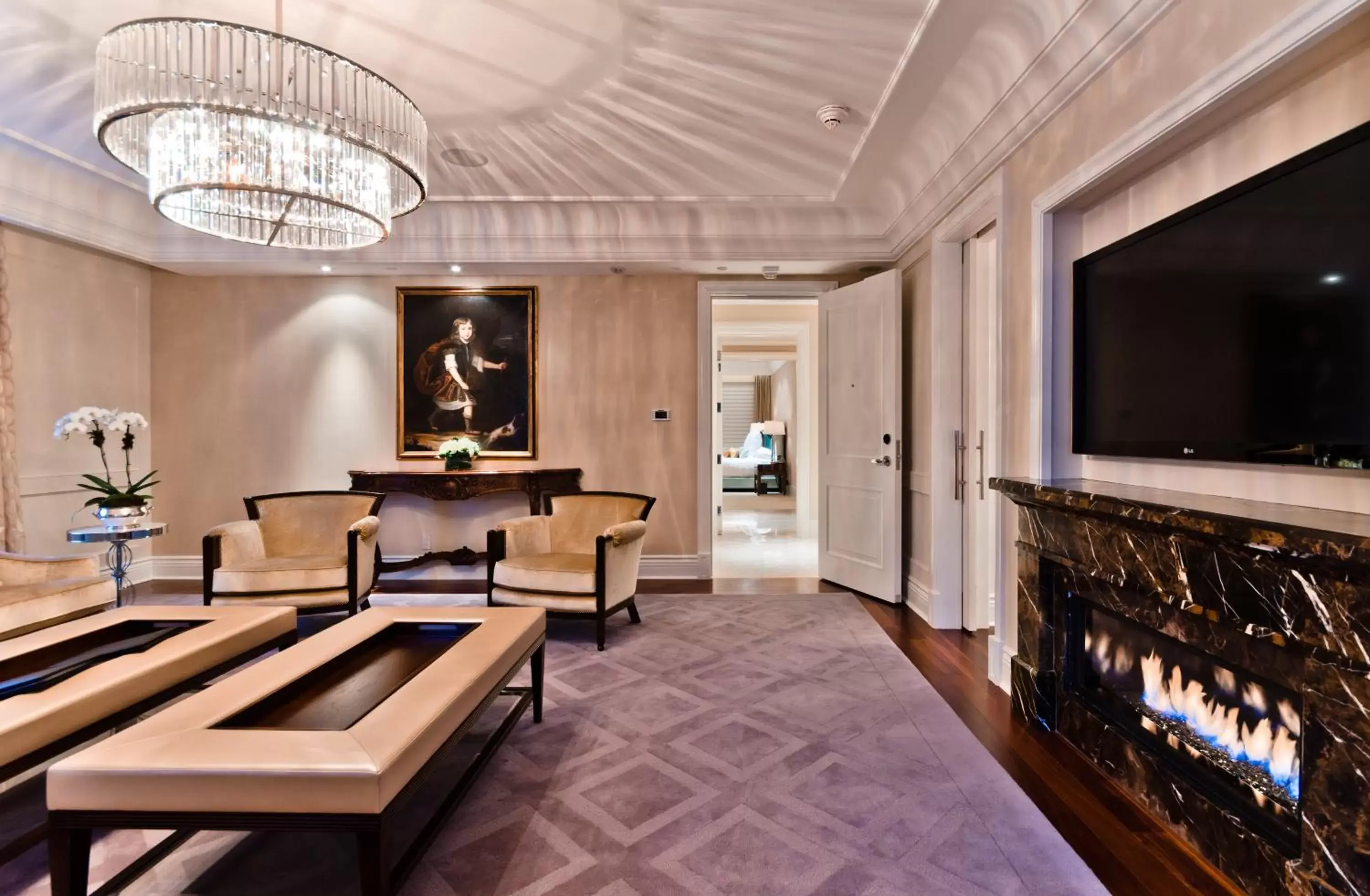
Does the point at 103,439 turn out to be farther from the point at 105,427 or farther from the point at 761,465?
the point at 761,465

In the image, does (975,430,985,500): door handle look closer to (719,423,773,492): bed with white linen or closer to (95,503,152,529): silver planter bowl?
(95,503,152,529): silver planter bowl

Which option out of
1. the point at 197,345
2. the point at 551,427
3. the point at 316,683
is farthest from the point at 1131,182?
the point at 197,345

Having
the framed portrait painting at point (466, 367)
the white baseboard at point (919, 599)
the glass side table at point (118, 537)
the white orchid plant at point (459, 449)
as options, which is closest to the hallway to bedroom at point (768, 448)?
the white baseboard at point (919, 599)

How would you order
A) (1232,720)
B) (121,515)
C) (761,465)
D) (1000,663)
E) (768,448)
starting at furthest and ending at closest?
1. (768,448)
2. (761,465)
3. (121,515)
4. (1000,663)
5. (1232,720)

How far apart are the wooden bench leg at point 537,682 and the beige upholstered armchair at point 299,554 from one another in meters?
1.66

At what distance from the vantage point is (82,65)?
2.98 m

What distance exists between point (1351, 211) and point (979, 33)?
5.46 ft

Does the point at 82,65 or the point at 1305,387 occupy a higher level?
the point at 82,65

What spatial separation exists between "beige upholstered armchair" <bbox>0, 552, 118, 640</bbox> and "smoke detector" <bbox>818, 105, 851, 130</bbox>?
4.08 m

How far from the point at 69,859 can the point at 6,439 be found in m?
3.95

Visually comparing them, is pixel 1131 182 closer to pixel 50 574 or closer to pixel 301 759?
pixel 301 759

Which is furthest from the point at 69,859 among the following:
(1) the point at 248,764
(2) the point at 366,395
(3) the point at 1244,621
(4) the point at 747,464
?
(4) the point at 747,464

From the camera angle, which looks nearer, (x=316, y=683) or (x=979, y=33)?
(x=316, y=683)

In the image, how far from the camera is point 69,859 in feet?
4.59
